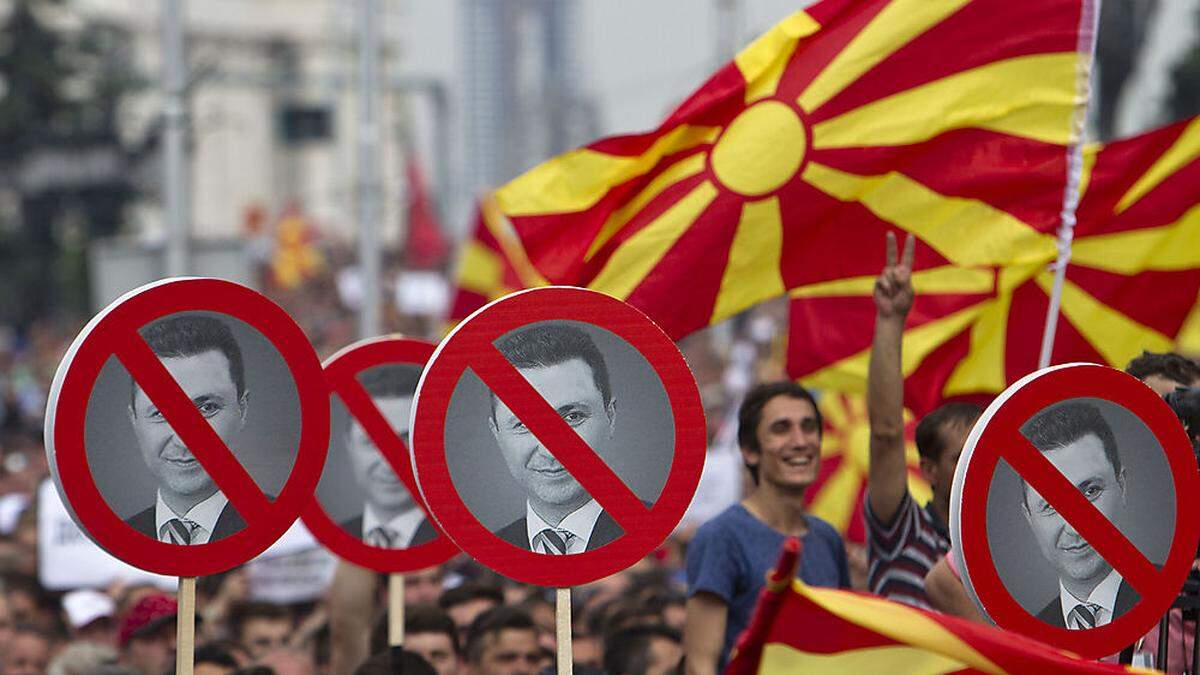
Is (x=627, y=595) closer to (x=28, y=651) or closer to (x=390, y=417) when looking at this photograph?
(x=28, y=651)

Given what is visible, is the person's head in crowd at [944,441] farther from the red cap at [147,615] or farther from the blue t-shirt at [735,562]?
the red cap at [147,615]

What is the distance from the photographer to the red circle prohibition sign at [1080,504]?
4.66 metres

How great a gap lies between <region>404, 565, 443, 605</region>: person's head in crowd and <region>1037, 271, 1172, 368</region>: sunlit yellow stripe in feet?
7.98

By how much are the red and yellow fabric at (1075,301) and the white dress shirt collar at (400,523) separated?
190 cm

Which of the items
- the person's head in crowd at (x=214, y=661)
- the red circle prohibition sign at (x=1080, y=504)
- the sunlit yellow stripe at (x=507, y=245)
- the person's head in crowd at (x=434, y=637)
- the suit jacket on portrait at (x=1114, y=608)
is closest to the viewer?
the red circle prohibition sign at (x=1080, y=504)

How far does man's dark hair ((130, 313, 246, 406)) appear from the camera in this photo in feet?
16.4

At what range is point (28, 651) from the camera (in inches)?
328

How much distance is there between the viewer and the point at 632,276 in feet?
22.7

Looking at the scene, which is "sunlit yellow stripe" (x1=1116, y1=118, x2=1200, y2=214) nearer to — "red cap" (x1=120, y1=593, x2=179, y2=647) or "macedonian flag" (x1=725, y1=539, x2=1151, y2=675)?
"red cap" (x1=120, y1=593, x2=179, y2=647)

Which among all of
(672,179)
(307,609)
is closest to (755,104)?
(672,179)

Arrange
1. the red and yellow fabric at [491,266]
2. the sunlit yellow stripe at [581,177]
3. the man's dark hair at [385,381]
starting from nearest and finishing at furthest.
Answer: the man's dark hair at [385,381], the sunlit yellow stripe at [581,177], the red and yellow fabric at [491,266]

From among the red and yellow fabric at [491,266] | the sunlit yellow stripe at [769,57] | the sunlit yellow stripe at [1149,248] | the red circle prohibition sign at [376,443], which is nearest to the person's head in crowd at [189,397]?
the red circle prohibition sign at [376,443]

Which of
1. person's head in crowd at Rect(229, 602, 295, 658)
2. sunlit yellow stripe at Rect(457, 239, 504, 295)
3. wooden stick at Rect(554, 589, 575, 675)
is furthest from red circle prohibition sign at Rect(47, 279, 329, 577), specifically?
sunlit yellow stripe at Rect(457, 239, 504, 295)

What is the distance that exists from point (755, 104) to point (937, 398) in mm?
1492
